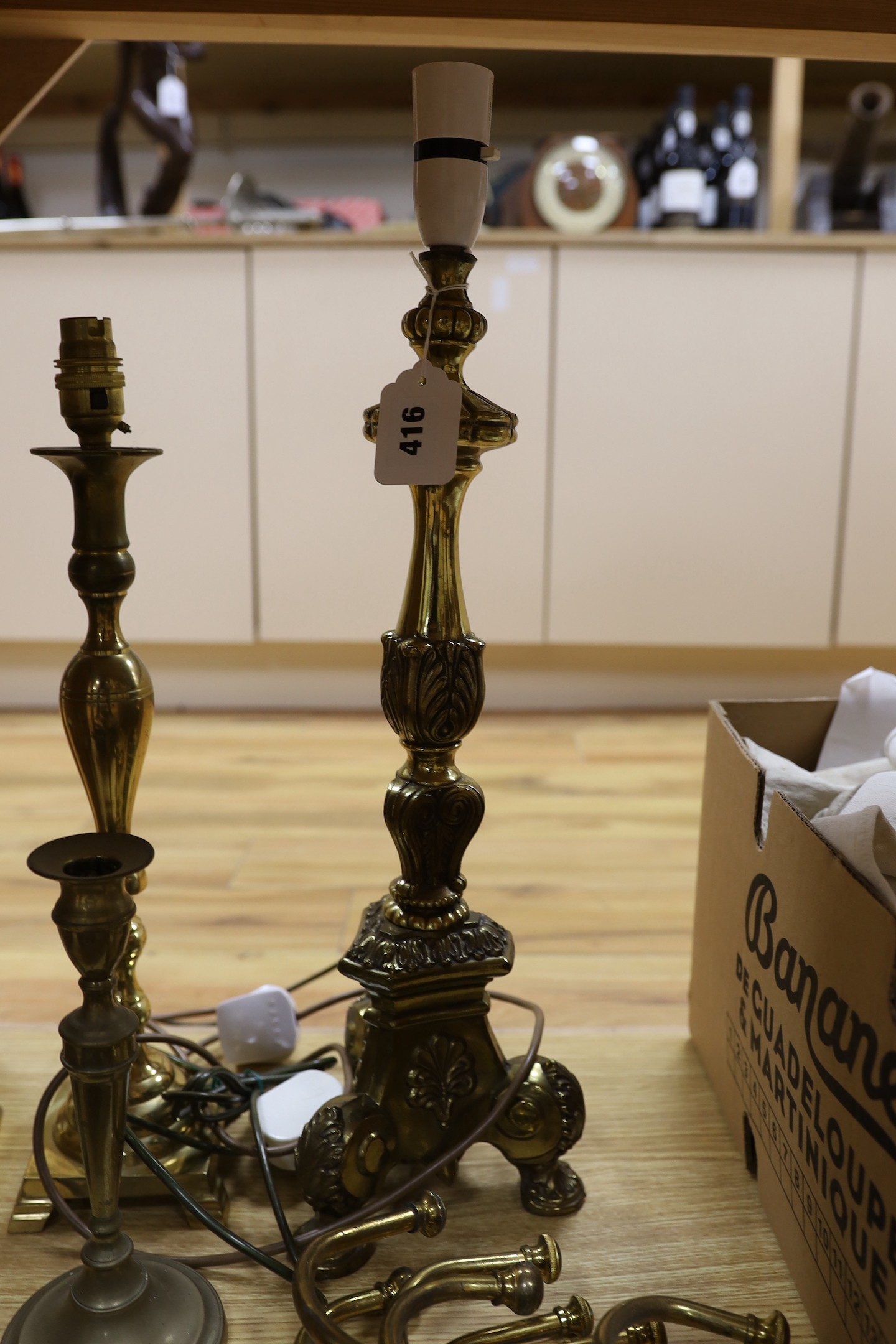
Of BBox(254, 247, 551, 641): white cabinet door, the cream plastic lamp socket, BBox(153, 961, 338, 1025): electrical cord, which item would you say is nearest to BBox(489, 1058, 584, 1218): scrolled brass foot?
BBox(153, 961, 338, 1025): electrical cord

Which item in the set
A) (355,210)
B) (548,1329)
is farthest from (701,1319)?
(355,210)

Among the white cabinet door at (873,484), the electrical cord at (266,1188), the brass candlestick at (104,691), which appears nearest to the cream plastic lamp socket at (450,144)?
the brass candlestick at (104,691)

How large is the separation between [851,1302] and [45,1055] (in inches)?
23.1

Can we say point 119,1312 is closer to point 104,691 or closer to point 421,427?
point 104,691

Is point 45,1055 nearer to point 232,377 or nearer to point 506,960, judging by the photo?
point 506,960

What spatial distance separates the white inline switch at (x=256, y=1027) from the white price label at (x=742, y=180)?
200cm

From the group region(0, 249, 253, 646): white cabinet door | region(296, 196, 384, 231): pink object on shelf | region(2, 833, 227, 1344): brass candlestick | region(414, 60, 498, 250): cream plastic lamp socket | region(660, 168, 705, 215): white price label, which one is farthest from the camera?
region(296, 196, 384, 231): pink object on shelf

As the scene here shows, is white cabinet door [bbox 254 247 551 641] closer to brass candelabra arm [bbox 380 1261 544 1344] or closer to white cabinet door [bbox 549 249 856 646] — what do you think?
white cabinet door [bbox 549 249 856 646]

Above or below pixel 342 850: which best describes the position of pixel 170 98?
above

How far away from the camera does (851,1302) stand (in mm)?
536

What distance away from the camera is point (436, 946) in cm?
66

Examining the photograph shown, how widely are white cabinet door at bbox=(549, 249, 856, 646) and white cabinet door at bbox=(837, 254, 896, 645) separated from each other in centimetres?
3

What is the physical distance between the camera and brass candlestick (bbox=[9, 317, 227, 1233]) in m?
0.65

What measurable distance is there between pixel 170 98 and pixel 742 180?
113cm
